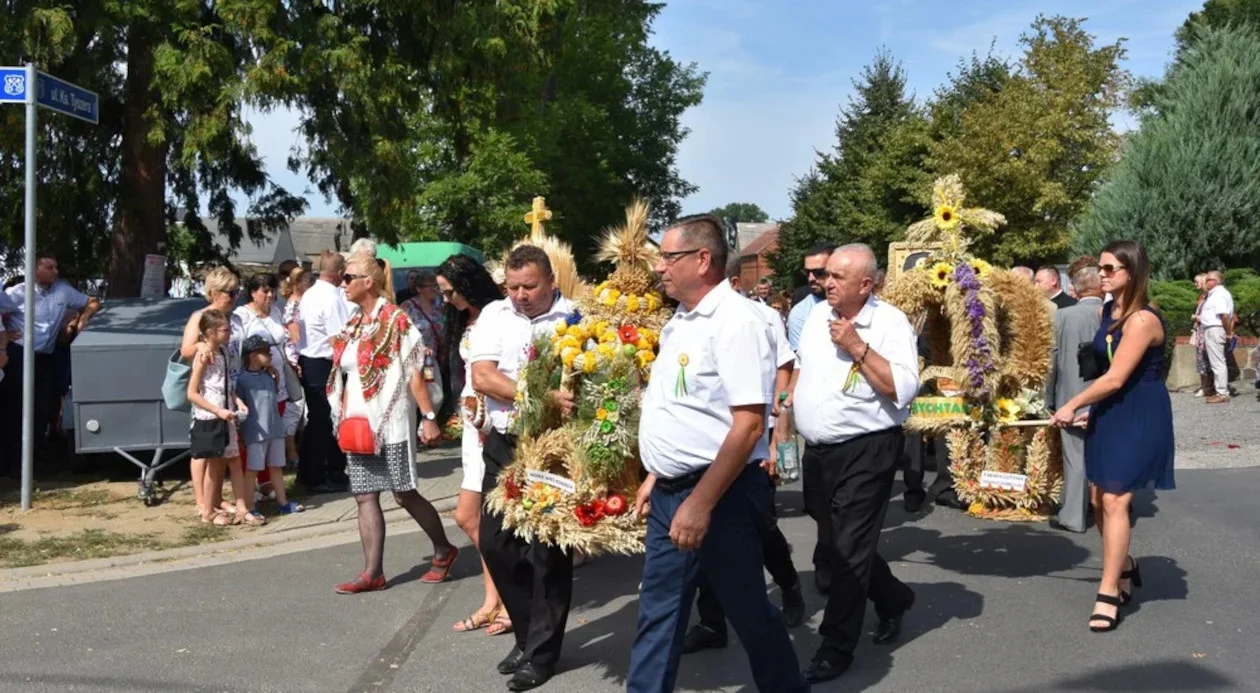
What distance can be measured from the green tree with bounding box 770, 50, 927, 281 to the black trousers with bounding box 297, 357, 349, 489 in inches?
1200

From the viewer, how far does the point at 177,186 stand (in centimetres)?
1528

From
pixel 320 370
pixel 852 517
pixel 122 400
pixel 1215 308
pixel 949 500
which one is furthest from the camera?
pixel 1215 308

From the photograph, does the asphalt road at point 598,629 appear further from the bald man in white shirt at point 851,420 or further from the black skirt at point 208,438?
the black skirt at point 208,438

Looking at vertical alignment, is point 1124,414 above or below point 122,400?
above

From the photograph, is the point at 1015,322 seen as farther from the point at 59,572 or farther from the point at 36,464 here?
the point at 36,464

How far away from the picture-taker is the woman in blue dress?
6.02 m

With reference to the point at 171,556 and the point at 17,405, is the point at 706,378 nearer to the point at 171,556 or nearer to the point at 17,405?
the point at 171,556

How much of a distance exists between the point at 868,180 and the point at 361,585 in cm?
3757

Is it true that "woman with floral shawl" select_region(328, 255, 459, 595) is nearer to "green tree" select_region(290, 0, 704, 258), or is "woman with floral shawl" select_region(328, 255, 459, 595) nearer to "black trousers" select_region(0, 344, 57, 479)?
"black trousers" select_region(0, 344, 57, 479)

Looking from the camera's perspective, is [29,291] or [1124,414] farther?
[29,291]

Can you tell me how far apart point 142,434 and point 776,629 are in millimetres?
6986

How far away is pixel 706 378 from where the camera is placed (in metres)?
4.14

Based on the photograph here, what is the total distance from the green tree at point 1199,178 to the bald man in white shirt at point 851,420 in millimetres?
24672

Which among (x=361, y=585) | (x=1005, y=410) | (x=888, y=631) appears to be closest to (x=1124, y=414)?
(x=1005, y=410)
